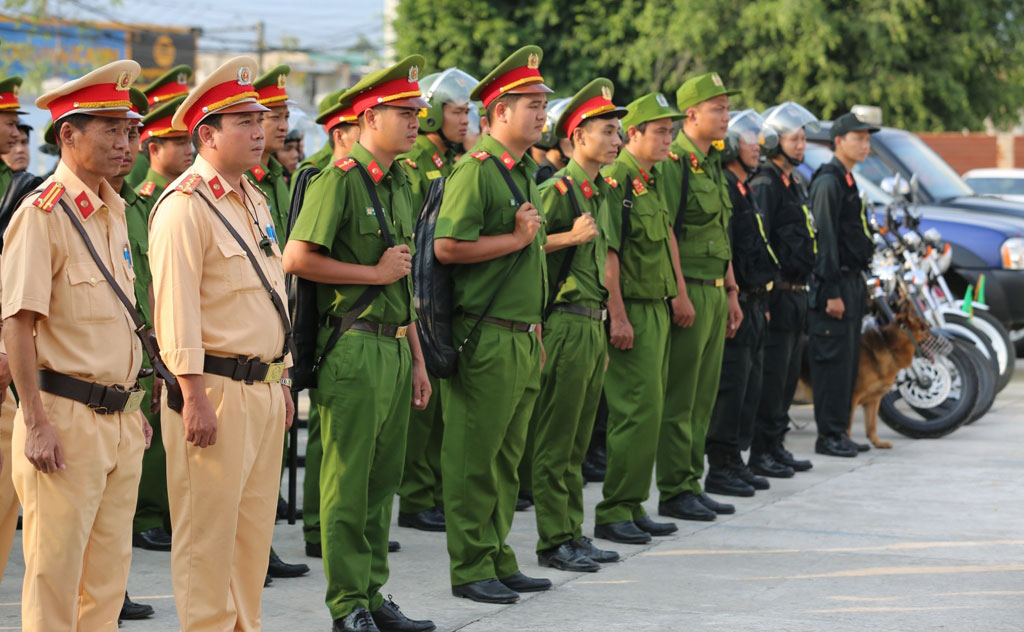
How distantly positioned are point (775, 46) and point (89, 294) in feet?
74.7

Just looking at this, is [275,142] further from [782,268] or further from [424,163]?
[782,268]

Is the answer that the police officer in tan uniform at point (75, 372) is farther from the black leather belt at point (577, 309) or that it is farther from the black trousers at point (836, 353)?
the black trousers at point (836, 353)

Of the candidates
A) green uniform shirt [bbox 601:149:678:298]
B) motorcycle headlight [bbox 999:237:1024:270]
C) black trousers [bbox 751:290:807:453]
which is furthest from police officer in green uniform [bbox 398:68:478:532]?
motorcycle headlight [bbox 999:237:1024:270]

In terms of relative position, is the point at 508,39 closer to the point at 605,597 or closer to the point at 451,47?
the point at 451,47

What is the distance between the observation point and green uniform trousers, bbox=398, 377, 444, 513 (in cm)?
752

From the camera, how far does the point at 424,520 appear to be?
24.5 ft

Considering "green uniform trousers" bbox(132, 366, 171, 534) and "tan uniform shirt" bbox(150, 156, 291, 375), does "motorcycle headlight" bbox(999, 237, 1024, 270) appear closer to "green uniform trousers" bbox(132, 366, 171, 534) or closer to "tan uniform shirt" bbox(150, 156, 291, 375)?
"green uniform trousers" bbox(132, 366, 171, 534)

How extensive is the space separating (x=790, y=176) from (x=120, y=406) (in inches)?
231

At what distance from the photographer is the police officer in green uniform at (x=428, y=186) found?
24.7ft

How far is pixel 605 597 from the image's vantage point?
19.7ft

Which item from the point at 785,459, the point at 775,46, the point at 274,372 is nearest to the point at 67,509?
the point at 274,372

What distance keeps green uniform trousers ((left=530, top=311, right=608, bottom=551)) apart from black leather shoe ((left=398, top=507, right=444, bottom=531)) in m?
1.05

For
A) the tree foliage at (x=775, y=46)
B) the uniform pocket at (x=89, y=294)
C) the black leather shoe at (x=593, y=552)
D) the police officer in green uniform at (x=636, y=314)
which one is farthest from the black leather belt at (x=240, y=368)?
Result: the tree foliage at (x=775, y=46)

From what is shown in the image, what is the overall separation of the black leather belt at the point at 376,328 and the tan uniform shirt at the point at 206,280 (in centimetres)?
59
